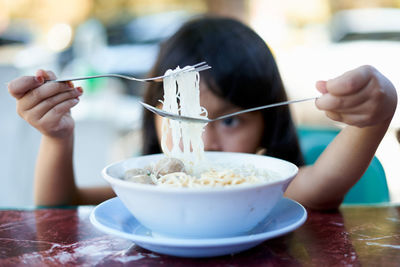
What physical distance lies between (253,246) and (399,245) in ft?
0.85

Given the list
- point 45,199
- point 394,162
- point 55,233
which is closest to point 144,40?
point 394,162

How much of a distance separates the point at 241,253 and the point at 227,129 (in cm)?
79

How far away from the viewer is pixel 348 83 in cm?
67

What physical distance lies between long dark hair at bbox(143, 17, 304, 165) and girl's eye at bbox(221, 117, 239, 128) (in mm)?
55

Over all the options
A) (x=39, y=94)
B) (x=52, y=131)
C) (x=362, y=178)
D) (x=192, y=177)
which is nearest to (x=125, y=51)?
(x=362, y=178)

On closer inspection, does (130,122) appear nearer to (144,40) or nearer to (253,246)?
(144,40)

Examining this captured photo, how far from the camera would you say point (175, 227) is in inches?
24.6

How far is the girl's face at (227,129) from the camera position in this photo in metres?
1.39

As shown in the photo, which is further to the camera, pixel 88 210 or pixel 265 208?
pixel 88 210

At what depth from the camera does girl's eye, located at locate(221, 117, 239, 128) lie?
56.1 inches

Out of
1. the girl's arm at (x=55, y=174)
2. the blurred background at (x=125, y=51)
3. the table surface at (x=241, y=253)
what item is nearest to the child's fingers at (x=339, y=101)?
the table surface at (x=241, y=253)

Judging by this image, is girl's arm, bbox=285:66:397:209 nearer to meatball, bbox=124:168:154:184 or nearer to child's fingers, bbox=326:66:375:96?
child's fingers, bbox=326:66:375:96

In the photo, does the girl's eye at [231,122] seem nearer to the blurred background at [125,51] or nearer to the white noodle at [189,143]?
the white noodle at [189,143]

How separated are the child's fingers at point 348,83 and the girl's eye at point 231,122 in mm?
755
